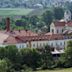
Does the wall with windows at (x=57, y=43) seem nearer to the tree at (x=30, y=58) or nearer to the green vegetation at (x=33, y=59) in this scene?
the green vegetation at (x=33, y=59)

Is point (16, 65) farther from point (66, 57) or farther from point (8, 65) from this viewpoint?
point (66, 57)

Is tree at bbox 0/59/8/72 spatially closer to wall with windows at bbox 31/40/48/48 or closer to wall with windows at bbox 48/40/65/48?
wall with windows at bbox 31/40/48/48

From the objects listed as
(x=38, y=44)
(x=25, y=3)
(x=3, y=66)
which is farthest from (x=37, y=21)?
(x=25, y=3)

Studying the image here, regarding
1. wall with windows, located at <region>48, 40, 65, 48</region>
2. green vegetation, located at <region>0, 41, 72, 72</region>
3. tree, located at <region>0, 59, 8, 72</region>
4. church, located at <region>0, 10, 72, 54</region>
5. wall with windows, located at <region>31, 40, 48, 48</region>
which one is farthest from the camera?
wall with windows, located at <region>48, 40, 65, 48</region>

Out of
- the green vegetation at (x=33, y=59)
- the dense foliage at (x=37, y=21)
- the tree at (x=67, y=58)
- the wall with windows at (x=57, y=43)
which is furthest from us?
the dense foliage at (x=37, y=21)

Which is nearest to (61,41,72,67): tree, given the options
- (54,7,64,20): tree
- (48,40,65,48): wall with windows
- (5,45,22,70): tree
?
(5,45,22,70): tree

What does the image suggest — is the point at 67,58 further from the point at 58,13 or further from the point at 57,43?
the point at 58,13

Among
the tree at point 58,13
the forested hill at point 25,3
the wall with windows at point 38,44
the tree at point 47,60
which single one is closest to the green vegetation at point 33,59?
the tree at point 47,60

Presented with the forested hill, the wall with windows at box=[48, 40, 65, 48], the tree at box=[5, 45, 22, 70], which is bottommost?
the forested hill

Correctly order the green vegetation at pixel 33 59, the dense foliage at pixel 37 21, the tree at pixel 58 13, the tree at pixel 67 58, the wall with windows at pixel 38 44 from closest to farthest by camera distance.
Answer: the green vegetation at pixel 33 59, the tree at pixel 67 58, the wall with windows at pixel 38 44, the dense foliage at pixel 37 21, the tree at pixel 58 13

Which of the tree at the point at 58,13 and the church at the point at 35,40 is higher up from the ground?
the church at the point at 35,40

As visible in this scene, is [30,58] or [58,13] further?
[58,13]
